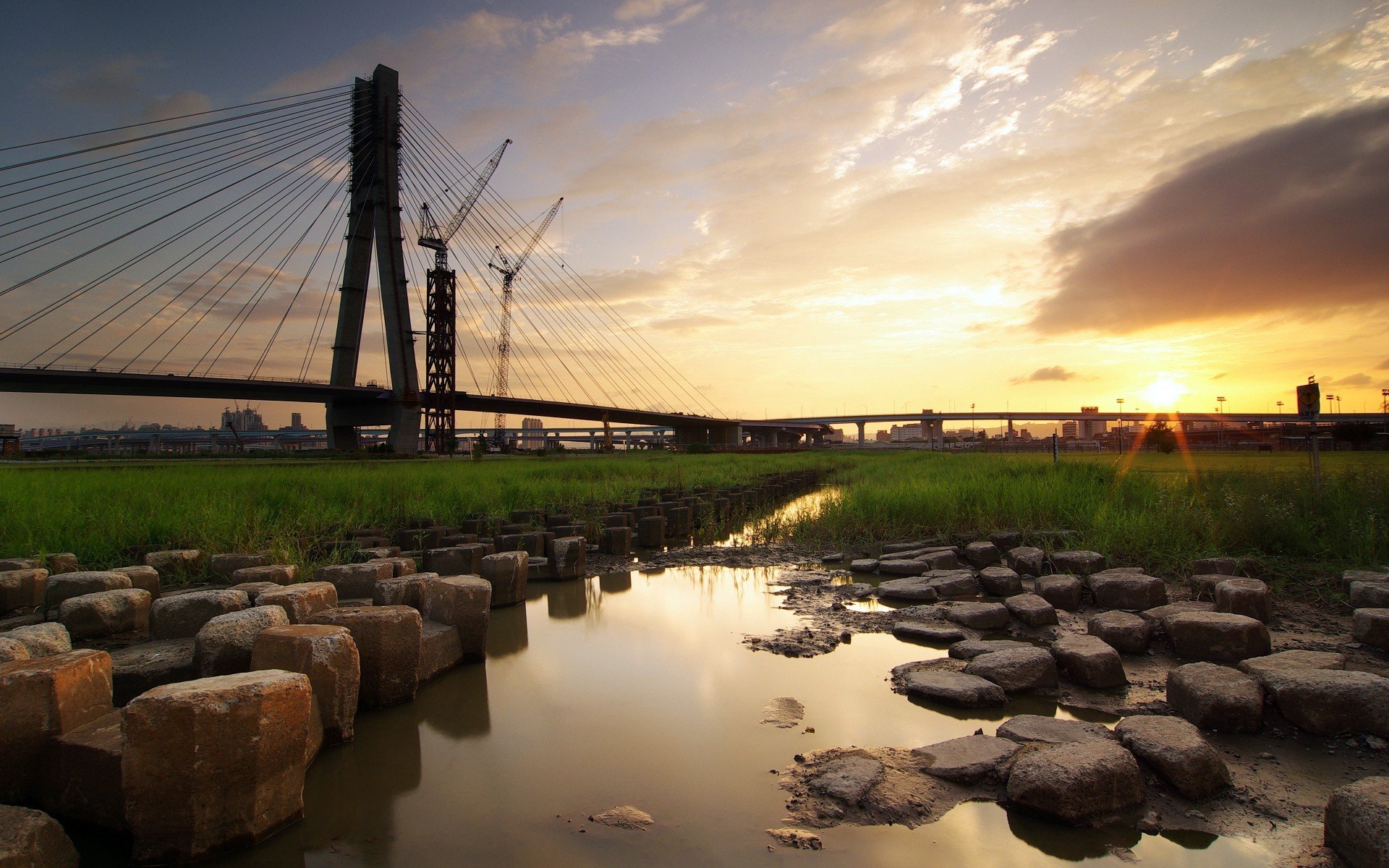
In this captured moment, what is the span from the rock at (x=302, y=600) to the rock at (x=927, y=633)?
13.7ft

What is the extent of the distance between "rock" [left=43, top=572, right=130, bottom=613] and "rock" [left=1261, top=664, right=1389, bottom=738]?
294 inches

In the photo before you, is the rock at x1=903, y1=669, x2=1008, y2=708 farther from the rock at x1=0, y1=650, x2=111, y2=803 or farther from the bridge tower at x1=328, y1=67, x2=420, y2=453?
the bridge tower at x1=328, y1=67, x2=420, y2=453

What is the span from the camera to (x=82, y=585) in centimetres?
491

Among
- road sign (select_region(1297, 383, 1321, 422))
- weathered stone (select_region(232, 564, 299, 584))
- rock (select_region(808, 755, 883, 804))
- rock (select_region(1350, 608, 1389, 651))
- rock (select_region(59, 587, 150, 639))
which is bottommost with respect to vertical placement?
rock (select_region(808, 755, 883, 804))

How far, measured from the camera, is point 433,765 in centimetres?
342

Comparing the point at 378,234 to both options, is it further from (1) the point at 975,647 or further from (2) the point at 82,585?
(1) the point at 975,647

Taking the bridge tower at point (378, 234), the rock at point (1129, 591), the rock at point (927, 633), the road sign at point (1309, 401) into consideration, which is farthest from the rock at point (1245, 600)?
the bridge tower at point (378, 234)

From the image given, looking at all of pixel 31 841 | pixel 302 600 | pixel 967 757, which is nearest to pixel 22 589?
pixel 302 600

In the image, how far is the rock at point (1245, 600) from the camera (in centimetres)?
505

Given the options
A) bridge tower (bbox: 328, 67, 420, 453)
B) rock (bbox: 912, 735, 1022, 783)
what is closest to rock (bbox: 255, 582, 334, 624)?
rock (bbox: 912, 735, 1022, 783)

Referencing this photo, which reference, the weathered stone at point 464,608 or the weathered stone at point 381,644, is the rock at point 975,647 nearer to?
the weathered stone at point 464,608

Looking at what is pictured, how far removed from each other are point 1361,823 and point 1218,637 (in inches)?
93.9

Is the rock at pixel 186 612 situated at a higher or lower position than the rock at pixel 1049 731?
higher

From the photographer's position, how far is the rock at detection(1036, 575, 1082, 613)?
5879 millimetres
